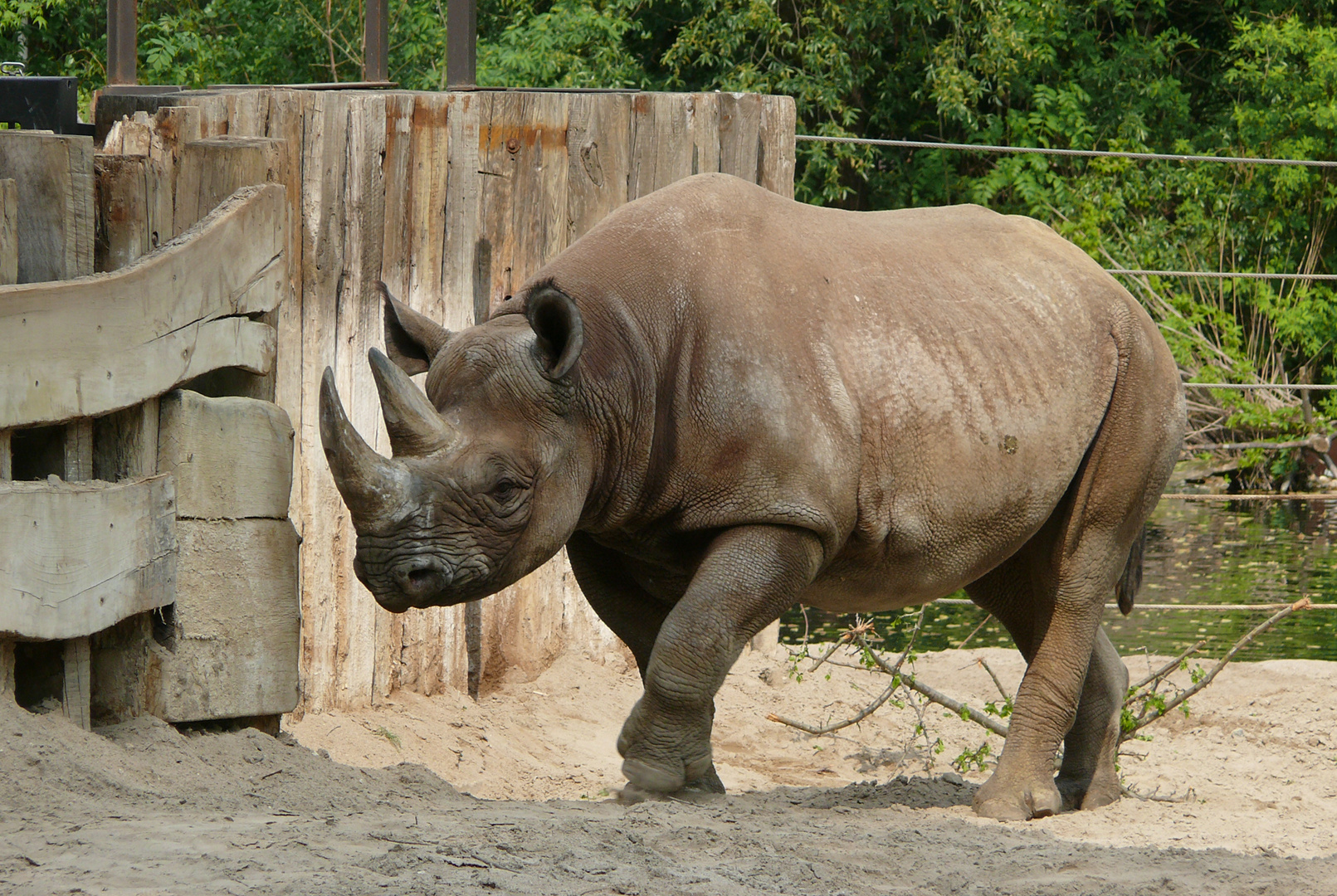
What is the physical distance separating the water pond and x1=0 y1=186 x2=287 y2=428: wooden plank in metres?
3.44

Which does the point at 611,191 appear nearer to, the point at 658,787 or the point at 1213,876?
the point at 658,787

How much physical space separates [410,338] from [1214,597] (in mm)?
6957

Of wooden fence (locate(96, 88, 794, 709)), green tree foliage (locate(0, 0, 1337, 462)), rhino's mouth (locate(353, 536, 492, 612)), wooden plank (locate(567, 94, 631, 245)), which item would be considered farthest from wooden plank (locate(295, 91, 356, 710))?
green tree foliage (locate(0, 0, 1337, 462))

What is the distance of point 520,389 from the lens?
175 inches

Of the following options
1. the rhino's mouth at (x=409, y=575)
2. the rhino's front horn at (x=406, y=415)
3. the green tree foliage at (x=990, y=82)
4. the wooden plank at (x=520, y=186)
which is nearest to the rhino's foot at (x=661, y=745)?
the rhino's mouth at (x=409, y=575)

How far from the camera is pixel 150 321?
446 centimetres

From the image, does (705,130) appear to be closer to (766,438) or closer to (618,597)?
(618,597)

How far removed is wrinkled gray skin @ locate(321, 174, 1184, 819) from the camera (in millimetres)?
4355

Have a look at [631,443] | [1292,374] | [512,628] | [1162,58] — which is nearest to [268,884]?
[631,443]

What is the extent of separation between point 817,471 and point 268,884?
2.17 meters

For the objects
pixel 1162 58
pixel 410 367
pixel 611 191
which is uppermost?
pixel 1162 58

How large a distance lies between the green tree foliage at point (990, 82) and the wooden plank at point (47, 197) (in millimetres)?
13972

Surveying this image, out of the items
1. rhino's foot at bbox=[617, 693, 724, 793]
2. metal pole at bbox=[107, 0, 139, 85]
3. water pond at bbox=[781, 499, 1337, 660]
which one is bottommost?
water pond at bbox=[781, 499, 1337, 660]

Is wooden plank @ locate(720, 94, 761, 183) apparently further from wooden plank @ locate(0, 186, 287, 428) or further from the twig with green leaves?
wooden plank @ locate(0, 186, 287, 428)
